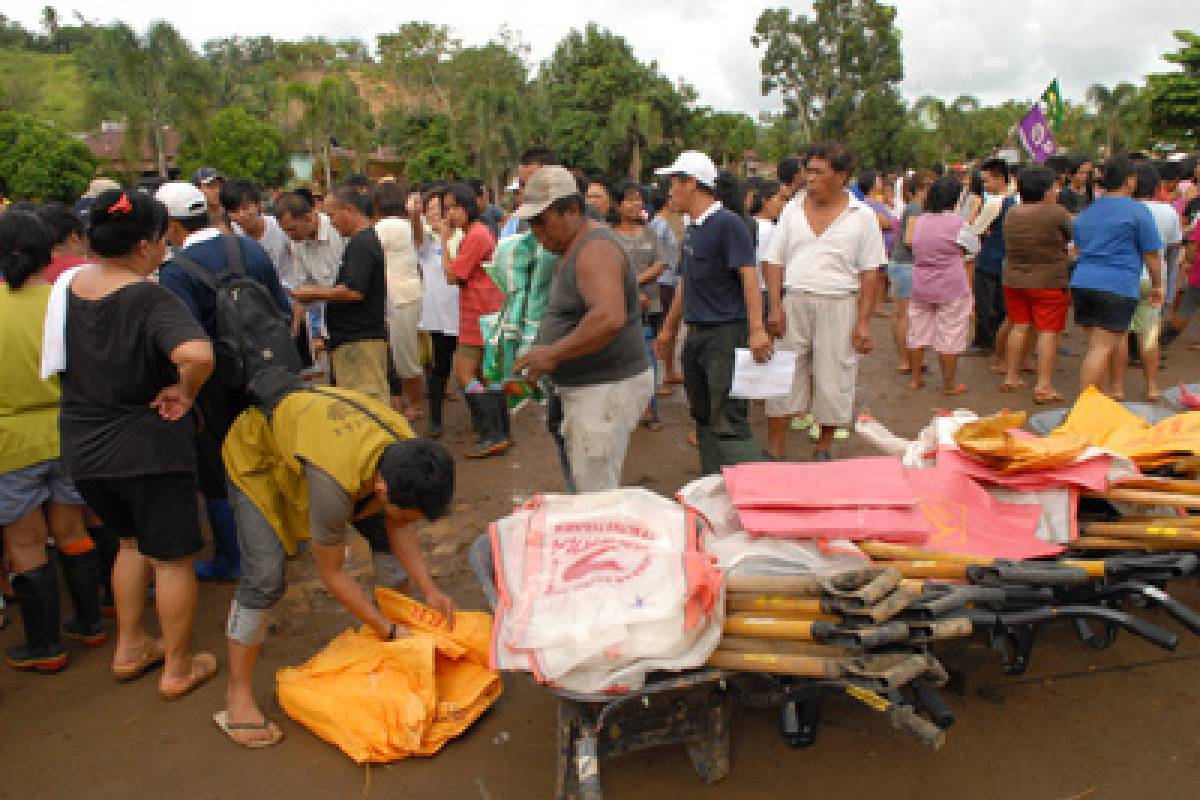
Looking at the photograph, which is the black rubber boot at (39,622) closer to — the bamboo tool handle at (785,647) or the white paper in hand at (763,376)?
the bamboo tool handle at (785,647)

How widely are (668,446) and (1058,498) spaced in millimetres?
3110

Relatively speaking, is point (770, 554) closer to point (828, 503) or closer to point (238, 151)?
point (828, 503)

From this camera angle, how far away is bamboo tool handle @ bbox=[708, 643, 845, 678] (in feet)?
7.07

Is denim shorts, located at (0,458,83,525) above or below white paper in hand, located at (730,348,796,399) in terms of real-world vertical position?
below

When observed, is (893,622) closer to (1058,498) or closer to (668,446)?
(1058,498)

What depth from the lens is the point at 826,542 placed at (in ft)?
8.79

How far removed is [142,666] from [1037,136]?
12.3 metres

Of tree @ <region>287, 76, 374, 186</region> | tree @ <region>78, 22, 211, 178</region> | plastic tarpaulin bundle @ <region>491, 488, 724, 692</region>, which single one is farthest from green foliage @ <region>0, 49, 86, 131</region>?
plastic tarpaulin bundle @ <region>491, 488, 724, 692</region>

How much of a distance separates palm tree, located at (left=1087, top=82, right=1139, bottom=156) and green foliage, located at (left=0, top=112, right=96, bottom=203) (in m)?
44.3

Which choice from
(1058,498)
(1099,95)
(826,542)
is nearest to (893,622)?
(826,542)

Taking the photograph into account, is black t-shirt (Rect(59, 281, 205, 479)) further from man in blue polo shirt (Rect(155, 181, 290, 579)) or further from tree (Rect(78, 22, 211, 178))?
tree (Rect(78, 22, 211, 178))

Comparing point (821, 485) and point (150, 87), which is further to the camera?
point (150, 87)

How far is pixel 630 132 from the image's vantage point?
4075 centimetres

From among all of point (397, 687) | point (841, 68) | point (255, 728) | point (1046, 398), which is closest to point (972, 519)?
point (397, 687)
